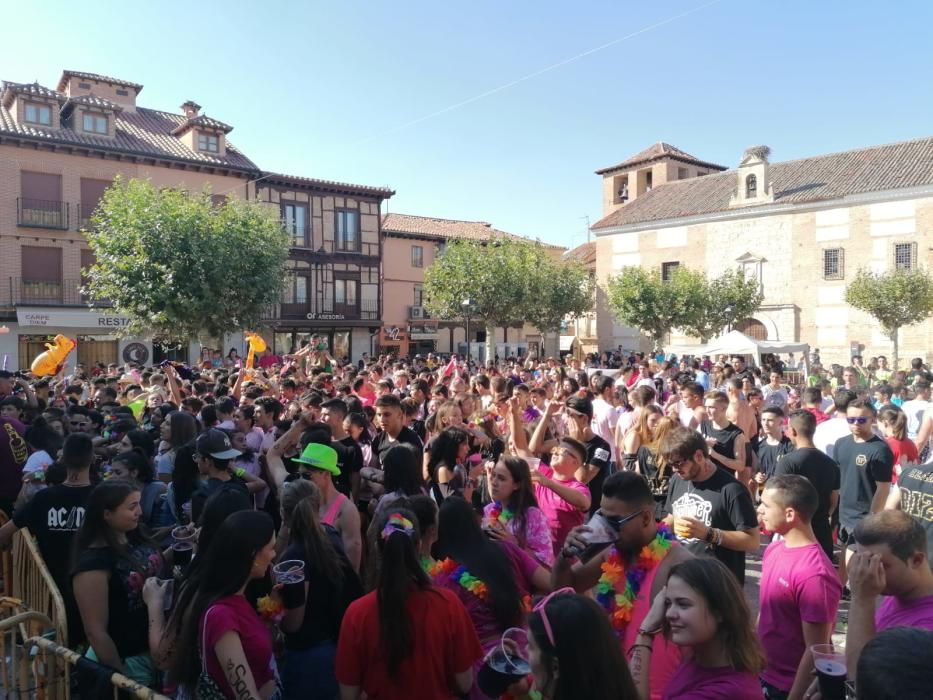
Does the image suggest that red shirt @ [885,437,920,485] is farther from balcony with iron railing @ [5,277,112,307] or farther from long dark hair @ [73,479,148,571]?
balcony with iron railing @ [5,277,112,307]

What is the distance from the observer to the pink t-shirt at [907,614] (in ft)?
7.98

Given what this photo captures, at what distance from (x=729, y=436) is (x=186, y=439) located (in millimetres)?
4685

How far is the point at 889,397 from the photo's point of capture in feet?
32.8

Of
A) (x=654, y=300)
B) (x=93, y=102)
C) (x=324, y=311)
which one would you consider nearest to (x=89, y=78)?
(x=93, y=102)

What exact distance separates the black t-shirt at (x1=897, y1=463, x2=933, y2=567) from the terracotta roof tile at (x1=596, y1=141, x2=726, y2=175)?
40.9 meters

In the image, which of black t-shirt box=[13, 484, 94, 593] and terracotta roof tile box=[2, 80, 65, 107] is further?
terracotta roof tile box=[2, 80, 65, 107]

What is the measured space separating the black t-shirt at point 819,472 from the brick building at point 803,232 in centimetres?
3092

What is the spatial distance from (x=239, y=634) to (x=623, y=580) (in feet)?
5.16

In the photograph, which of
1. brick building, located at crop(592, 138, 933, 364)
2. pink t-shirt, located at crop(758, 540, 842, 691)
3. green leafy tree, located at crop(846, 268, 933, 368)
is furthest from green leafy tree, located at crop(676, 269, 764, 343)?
pink t-shirt, located at crop(758, 540, 842, 691)

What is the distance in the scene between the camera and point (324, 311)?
1373 inches

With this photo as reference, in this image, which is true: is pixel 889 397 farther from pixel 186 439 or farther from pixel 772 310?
pixel 772 310

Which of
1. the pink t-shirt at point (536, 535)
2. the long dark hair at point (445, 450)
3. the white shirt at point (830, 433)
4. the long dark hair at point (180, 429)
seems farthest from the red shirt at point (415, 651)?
the white shirt at point (830, 433)

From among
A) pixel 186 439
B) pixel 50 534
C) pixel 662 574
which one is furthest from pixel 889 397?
pixel 50 534

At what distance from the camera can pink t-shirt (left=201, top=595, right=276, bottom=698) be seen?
248cm
